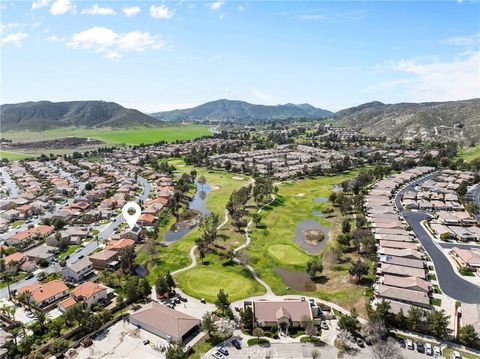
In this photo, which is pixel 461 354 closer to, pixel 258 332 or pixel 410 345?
pixel 410 345

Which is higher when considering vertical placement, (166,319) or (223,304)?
(223,304)

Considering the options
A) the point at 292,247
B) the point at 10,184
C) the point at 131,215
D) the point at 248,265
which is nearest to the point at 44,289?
the point at 248,265

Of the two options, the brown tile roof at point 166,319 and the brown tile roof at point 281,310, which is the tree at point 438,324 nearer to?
the brown tile roof at point 281,310

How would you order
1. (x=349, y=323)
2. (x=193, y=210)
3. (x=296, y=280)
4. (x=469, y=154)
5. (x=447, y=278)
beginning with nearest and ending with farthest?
(x=349, y=323) → (x=447, y=278) → (x=296, y=280) → (x=193, y=210) → (x=469, y=154)

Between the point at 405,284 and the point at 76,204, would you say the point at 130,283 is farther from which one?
the point at 76,204

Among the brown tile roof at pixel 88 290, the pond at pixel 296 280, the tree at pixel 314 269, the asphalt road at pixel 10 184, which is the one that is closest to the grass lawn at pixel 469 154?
the tree at pixel 314 269

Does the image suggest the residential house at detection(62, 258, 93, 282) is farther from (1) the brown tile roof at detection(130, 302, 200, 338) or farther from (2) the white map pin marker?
(2) the white map pin marker

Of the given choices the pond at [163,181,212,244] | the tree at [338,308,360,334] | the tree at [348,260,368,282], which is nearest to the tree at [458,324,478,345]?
the tree at [338,308,360,334]
